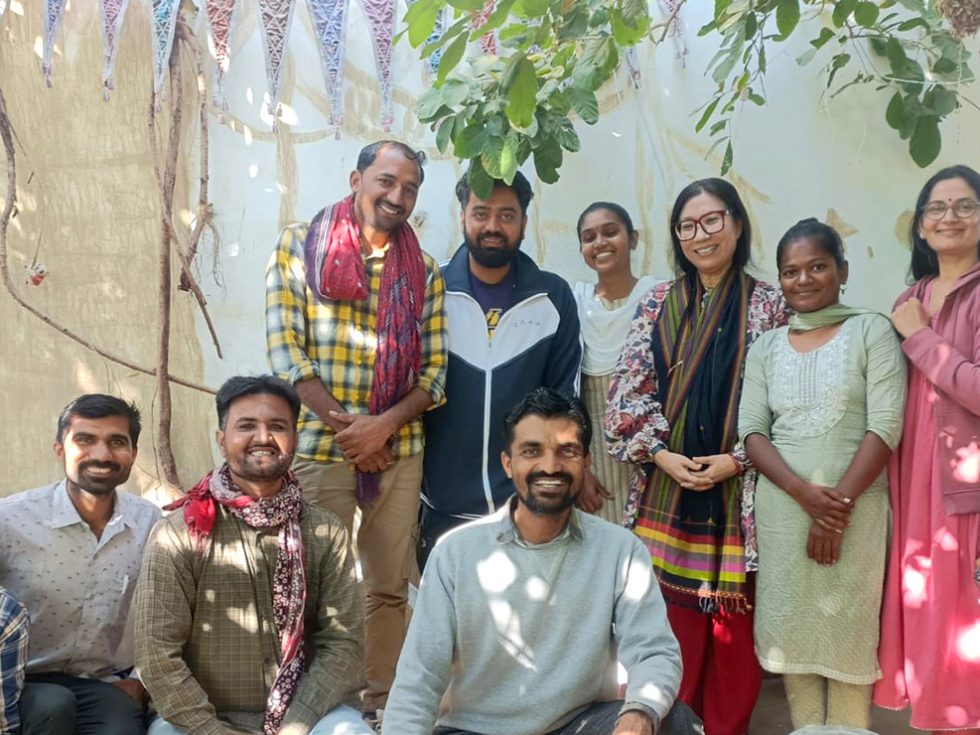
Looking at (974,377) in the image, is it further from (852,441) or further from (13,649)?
(13,649)

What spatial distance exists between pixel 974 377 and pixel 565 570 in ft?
4.57

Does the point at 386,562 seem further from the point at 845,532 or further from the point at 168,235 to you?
the point at 168,235

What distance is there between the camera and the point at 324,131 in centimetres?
438

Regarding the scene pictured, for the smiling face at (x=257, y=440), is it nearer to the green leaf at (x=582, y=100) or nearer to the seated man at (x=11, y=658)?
the seated man at (x=11, y=658)

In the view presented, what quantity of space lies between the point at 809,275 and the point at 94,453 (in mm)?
2332

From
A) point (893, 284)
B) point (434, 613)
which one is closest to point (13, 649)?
point (434, 613)

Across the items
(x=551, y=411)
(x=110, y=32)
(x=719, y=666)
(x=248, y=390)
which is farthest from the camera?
(x=110, y=32)

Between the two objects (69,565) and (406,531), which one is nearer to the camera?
(69,565)

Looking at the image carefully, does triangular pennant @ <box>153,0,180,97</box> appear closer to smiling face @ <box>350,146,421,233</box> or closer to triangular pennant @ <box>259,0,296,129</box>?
triangular pennant @ <box>259,0,296,129</box>

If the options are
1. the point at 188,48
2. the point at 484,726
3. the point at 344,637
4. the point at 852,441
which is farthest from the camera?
the point at 188,48

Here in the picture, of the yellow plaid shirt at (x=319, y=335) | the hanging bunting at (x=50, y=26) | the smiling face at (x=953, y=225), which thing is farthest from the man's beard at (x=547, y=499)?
the hanging bunting at (x=50, y=26)

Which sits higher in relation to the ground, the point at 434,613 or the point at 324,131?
the point at 324,131

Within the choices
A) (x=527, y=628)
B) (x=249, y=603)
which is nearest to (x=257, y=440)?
(x=249, y=603)

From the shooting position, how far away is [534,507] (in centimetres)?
264
